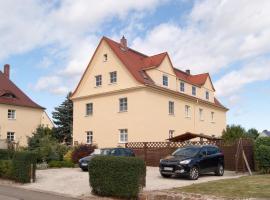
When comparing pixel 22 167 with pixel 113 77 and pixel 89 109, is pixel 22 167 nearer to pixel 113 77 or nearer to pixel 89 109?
pixel 113 77

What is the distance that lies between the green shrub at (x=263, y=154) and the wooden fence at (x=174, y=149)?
933mm

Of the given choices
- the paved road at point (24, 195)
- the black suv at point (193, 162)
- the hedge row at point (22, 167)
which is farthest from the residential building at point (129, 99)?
the paved road at point (24, 195)

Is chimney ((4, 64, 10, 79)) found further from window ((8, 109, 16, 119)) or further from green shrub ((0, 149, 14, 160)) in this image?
green shrub ((0, 149, 14, 160))

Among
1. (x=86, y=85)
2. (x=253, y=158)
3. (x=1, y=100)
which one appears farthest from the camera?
(x=1, y=100)

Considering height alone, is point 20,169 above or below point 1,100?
below

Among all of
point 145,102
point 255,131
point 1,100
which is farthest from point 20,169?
point 255,131

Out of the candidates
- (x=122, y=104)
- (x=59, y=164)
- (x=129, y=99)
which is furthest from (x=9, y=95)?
(x=59, y=164)

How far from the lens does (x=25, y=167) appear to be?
2009 cm

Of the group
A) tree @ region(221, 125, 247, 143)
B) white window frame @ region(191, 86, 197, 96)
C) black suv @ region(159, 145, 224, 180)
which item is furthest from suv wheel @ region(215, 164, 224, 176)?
white window frame @ region(191, 86, 197, 96)

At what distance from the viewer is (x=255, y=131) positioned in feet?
286

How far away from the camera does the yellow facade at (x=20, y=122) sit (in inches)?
1935

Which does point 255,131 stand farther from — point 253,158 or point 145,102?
point 253,158

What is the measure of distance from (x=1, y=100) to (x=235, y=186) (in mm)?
38383

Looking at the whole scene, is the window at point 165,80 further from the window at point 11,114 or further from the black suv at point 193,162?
the window at point 11,114
